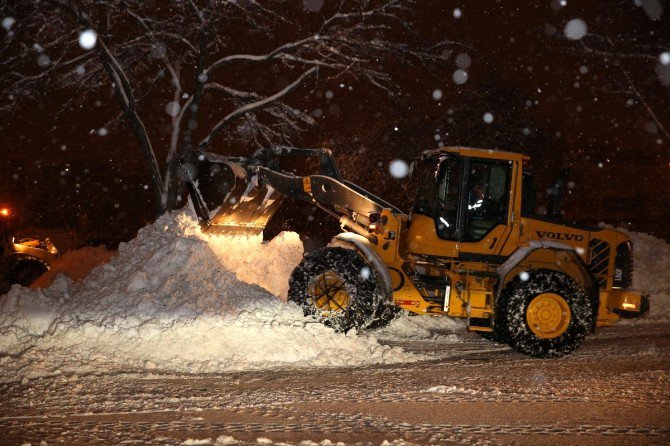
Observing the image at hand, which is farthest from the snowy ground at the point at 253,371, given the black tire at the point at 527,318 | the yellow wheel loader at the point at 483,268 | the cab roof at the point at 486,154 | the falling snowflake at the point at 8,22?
the falling snowflake at the point at 8,22

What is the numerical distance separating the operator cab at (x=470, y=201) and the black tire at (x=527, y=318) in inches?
32.7

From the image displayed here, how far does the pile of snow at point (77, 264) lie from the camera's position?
46.9ft

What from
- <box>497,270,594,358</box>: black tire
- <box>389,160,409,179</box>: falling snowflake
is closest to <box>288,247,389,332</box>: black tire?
<box>497,270,594,358</box>: black tire

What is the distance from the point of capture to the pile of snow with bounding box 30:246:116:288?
563 inches

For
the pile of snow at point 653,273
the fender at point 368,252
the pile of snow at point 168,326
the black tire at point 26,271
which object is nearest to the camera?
the pile of snow at point 168,326

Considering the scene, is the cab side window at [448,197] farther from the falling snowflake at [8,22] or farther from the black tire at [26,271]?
the black tire at [26,271]

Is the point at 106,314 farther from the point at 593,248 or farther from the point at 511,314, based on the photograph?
the point at 593,248

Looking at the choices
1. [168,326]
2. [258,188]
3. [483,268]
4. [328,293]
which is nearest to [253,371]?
[168,326]

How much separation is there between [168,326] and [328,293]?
2318mm

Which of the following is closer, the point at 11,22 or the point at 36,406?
the point at 36,406

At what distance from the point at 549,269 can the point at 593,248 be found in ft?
3.02

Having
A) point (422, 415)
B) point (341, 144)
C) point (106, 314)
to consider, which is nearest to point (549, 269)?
point (422, 415)

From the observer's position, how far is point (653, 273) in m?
16.2

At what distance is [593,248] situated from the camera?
32.0 ft
